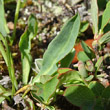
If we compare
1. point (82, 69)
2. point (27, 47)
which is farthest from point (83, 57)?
point (27, 47)

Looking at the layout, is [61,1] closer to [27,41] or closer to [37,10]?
[37,10]

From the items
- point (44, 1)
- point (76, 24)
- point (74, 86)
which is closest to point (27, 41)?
point (76, 24)

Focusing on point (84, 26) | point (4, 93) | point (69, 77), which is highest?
point (84, 26)

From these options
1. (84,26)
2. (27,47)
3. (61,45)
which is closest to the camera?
(61,45)

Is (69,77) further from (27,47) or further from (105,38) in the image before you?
(27,47)

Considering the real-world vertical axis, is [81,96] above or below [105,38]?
below

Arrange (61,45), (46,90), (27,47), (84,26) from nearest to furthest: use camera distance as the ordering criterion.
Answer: (46,90) < (61,45) < (27,47) < (84,26)

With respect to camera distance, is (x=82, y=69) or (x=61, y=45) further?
(x=61, y=45)
